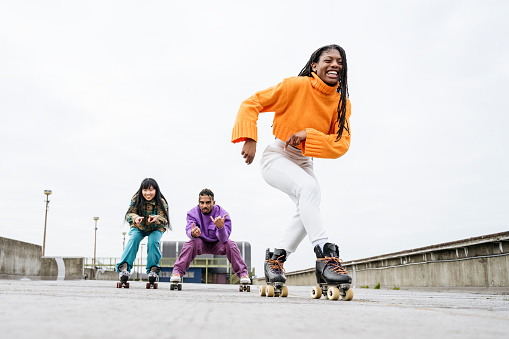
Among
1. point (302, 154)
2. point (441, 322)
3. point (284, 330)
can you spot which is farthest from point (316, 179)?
point (284, 330)

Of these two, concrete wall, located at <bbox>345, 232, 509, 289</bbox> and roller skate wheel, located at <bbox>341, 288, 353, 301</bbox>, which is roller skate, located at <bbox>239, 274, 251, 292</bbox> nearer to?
roller skate wheel, located at <bbox>341, 288, 353, 301</bbox>

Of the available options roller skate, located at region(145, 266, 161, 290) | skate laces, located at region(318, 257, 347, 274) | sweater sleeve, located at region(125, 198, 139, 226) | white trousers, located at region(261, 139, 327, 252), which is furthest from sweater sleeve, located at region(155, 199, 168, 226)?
skate laces, located at region(318, 257, 347, 274)

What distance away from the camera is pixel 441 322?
1388mm

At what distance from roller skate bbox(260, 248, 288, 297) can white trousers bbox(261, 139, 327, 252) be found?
108 millimetres

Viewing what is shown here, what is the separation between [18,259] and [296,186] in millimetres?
12314

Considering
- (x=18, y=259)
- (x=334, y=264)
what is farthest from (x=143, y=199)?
(x=18, y=259)

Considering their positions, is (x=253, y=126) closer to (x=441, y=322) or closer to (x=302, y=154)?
(x=302, y=154)

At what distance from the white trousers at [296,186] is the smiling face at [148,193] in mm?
2644

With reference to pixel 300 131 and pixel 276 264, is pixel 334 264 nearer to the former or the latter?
pixel 276 264

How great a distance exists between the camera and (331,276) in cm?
308

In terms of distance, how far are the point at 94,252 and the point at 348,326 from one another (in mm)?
42447

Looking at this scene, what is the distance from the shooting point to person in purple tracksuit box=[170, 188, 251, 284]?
583 centimetres

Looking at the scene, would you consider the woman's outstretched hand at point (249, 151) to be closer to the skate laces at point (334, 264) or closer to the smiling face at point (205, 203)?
the skate laces at point (334, 264)

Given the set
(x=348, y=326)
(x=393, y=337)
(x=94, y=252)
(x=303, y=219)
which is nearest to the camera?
(x=393, y=337)
